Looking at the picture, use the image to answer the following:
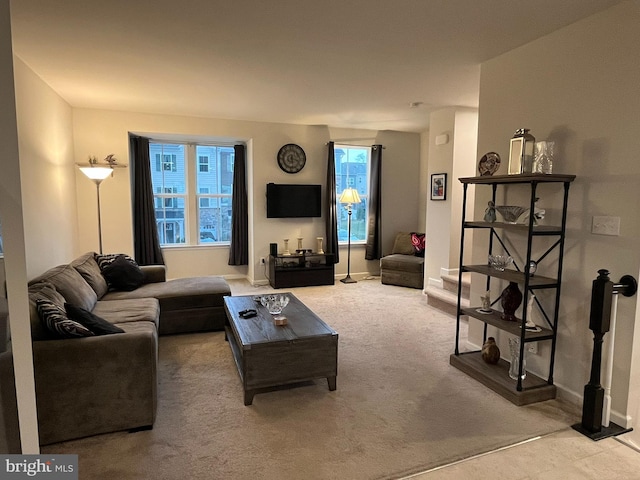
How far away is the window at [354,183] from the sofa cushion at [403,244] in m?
0.61

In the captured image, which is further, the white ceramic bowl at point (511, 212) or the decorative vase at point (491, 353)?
the decorative vase at point (491, 353)

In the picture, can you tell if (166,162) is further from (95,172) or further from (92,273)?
(92,273)

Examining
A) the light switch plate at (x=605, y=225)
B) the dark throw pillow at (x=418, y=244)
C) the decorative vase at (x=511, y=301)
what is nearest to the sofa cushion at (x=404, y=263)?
the dark throw pillow at (x=418, y=244)

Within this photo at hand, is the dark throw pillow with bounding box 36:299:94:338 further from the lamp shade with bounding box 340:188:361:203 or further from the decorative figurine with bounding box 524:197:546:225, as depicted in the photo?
the lamp shade with bounding box 340:188:361:203

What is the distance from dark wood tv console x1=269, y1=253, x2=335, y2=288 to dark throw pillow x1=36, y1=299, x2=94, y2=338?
3749mm

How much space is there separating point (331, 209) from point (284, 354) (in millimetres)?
3961

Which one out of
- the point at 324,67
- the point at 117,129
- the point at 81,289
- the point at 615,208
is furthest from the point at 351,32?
the point at 117,129

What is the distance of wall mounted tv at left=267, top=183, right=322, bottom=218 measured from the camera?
20.2ft

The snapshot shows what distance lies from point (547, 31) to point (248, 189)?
4.69 metres

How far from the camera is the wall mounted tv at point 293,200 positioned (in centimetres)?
616

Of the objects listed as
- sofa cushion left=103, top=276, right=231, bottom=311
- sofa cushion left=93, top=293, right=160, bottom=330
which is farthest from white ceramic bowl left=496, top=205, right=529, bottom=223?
sofa cushion left=93, top=293, right=160, bottom=330

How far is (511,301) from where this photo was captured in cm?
293

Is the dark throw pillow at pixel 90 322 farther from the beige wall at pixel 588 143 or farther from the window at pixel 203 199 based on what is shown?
the window at pixel 203 199

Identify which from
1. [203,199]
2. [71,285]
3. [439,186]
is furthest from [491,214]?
[203,199]
